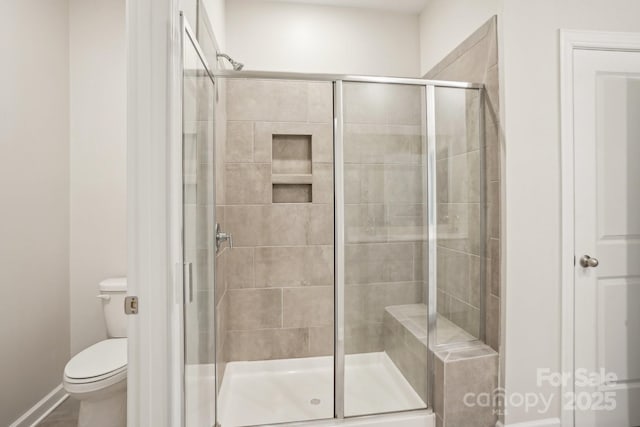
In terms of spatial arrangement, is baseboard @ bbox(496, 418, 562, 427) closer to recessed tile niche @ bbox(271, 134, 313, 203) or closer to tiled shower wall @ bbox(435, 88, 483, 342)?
tiled shower wall @ bbox(435, 88, 483, 342)

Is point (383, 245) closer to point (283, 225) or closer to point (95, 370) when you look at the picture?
point (283, 225)

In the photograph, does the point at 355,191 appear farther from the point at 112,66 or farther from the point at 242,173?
the point at 112,66

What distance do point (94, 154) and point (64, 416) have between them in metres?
1.74

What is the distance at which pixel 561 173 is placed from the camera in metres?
1.77

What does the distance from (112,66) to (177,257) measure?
2.10 meters

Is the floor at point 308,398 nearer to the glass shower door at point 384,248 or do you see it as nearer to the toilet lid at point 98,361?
the glass shower door at point 384,248

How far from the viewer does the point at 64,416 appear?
6.75ft

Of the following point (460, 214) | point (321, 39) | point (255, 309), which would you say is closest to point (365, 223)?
point (460, 214)

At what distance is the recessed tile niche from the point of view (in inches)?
94.0

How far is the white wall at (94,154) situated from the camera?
2.38 meters

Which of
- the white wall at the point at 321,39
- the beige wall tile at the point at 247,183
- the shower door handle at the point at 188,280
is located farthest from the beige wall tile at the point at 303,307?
the white wall at the point at 321,39

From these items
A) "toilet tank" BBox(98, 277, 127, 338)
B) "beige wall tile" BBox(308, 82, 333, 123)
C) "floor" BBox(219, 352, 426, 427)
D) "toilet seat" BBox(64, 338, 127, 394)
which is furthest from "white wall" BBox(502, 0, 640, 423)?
"toilet tank" BBox(98, 277, 127, 338)

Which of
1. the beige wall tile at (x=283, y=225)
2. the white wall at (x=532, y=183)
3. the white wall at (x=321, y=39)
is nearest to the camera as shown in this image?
the white wall at (x=532, y=183)

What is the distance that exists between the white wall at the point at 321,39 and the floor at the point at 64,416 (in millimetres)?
2658
